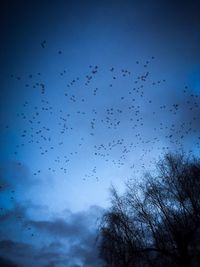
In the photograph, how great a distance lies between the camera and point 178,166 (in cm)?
1869

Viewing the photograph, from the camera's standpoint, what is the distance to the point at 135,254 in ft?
44.2

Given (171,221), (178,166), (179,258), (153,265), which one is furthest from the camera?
(178,166)

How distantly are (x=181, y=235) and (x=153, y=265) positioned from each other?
13.6ft

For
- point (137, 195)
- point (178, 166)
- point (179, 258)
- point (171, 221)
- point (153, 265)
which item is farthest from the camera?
point (137, 195)

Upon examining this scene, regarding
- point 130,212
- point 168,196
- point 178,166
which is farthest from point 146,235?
point 178,166

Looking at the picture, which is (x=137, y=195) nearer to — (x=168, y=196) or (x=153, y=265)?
(x=168, y=196)

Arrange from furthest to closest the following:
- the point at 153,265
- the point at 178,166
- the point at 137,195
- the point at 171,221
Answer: the point at 137,195, the point at 178,166, the point at 171,221, the point at 153,265

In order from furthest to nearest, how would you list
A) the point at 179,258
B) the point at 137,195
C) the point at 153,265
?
the point at 137,195 < the point at 153,265 < the point at 179,258

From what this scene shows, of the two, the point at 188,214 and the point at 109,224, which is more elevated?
the point at 109,224

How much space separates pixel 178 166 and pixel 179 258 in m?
7.66

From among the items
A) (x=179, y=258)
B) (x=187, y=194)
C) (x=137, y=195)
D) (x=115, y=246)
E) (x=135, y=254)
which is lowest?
(x=179, y=258)

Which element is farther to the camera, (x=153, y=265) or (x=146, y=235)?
(x=146, y=235)

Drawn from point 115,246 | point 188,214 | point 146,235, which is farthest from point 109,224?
point 188,214

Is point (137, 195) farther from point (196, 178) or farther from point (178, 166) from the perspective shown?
point (196, 178)
